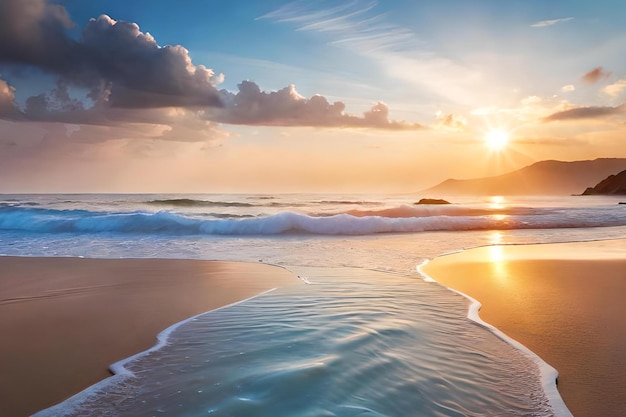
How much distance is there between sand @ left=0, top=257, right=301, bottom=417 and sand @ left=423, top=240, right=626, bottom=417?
3.01 meters

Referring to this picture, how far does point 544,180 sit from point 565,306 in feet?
544

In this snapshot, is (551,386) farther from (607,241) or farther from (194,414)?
(607,241)

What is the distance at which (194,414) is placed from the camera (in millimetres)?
2242

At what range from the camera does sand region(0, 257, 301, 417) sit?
290cm

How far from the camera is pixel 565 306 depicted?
466 centimetres

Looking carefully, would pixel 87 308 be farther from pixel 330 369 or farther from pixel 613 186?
pixel 613 186

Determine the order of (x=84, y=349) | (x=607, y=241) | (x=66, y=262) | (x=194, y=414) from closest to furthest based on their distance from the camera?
(x=194, y=414) < (x=84, y=349) < (x=66, y=262) < (x=607, y=241)

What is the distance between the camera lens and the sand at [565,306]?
269 centimetres

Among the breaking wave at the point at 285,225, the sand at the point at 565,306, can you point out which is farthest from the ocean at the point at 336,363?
the breaking wave at the point at 285,225

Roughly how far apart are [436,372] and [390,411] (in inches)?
26.1

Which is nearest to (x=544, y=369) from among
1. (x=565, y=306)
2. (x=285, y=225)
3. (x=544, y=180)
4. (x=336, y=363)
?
(x=336, y=363)

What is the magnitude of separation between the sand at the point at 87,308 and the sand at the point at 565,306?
3.01 m

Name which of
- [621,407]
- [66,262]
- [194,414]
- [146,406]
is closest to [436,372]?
[621,407]

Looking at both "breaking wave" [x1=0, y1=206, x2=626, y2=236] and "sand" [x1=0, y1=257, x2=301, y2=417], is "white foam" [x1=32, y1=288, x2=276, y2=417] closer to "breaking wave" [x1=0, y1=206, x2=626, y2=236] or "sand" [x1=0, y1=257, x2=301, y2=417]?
"sand" [x1=0, y1=257, x2=301, y2=417]
